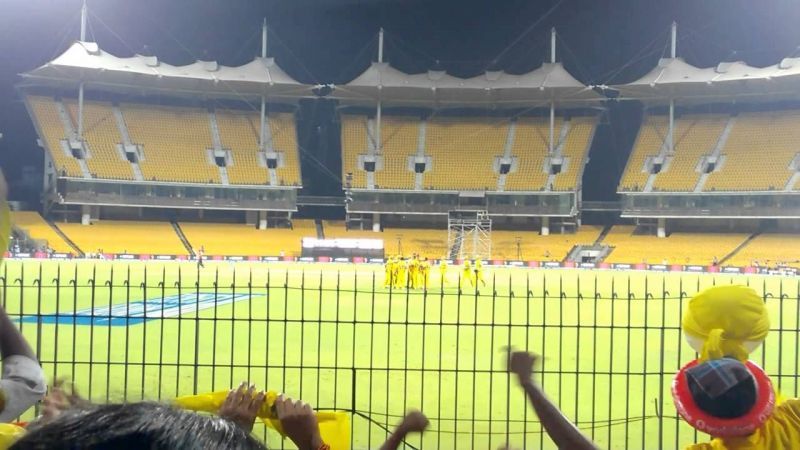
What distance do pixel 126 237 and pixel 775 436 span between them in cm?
4493

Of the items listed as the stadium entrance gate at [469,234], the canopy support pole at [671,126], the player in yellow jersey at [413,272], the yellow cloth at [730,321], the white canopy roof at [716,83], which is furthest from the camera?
the canopy support pole at [671,126]

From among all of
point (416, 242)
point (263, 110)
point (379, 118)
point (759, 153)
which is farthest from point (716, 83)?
point (263, 110)

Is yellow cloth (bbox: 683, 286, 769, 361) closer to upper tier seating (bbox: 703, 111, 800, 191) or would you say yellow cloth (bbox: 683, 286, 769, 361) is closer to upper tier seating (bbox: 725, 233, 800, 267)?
upper tier seating (bbox: 725, 233, 800, 267)

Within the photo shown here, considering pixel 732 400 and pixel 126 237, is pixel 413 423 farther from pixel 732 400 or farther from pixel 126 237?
pixel 126 237

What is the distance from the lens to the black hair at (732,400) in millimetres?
1792

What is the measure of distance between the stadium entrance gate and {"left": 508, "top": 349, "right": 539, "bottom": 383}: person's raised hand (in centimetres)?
3940

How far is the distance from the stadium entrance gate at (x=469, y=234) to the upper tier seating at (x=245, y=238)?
10.3 m

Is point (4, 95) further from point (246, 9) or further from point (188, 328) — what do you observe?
point (188, 328)

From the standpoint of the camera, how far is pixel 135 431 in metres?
0.92

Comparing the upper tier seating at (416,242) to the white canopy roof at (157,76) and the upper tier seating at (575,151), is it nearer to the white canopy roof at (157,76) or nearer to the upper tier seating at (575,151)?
the upper tier seating at (575,151)

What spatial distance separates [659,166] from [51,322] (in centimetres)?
4521

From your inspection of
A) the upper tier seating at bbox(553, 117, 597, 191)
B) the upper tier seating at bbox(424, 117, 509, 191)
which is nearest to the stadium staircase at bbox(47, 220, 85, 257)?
the upper tier seating at bbox(424, 117, 509, 191)

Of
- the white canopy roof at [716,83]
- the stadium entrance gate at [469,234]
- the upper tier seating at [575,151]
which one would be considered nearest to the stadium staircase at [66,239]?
the stadium entrance gate at [469,234]

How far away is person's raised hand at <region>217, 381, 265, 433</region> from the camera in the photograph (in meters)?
1.78
